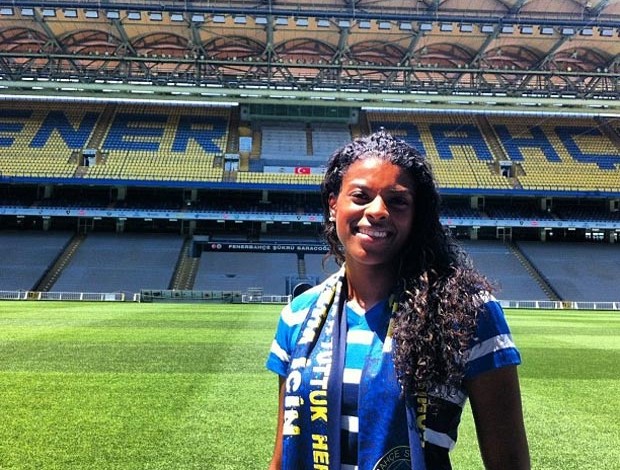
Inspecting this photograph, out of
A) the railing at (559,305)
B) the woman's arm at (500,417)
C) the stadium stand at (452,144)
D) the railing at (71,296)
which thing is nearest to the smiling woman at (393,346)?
the woman's arm at (500,417)

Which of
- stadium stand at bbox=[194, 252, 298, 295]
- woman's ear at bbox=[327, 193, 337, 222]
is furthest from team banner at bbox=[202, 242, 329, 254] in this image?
woman's ear at bbox=[327, 193, 337, 222]

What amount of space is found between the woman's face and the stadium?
26274mm

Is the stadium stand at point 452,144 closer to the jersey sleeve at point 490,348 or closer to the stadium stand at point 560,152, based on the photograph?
the stadium stand at point 560,152

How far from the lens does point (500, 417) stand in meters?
1.49

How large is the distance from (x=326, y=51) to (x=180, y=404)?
3391 cm

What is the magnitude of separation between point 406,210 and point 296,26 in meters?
33.8

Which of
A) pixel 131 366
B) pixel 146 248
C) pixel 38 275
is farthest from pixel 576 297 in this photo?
pixel 38 275

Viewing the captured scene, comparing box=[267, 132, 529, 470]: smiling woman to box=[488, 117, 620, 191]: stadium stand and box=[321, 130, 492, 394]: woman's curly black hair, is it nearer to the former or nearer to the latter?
box=[321, 130, 492, 394]: woman's curly black hair

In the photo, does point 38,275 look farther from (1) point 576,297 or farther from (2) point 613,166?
(2) point 613,166

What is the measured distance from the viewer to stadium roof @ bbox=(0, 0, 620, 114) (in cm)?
3148

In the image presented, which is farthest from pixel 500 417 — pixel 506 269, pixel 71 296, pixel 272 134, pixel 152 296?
pixel 272 134

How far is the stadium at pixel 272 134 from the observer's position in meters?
31.5

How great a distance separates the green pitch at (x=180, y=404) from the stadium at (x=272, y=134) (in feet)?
61.1

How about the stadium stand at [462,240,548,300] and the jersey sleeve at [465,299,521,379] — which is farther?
the stadium stand at [462,240,548,300]
